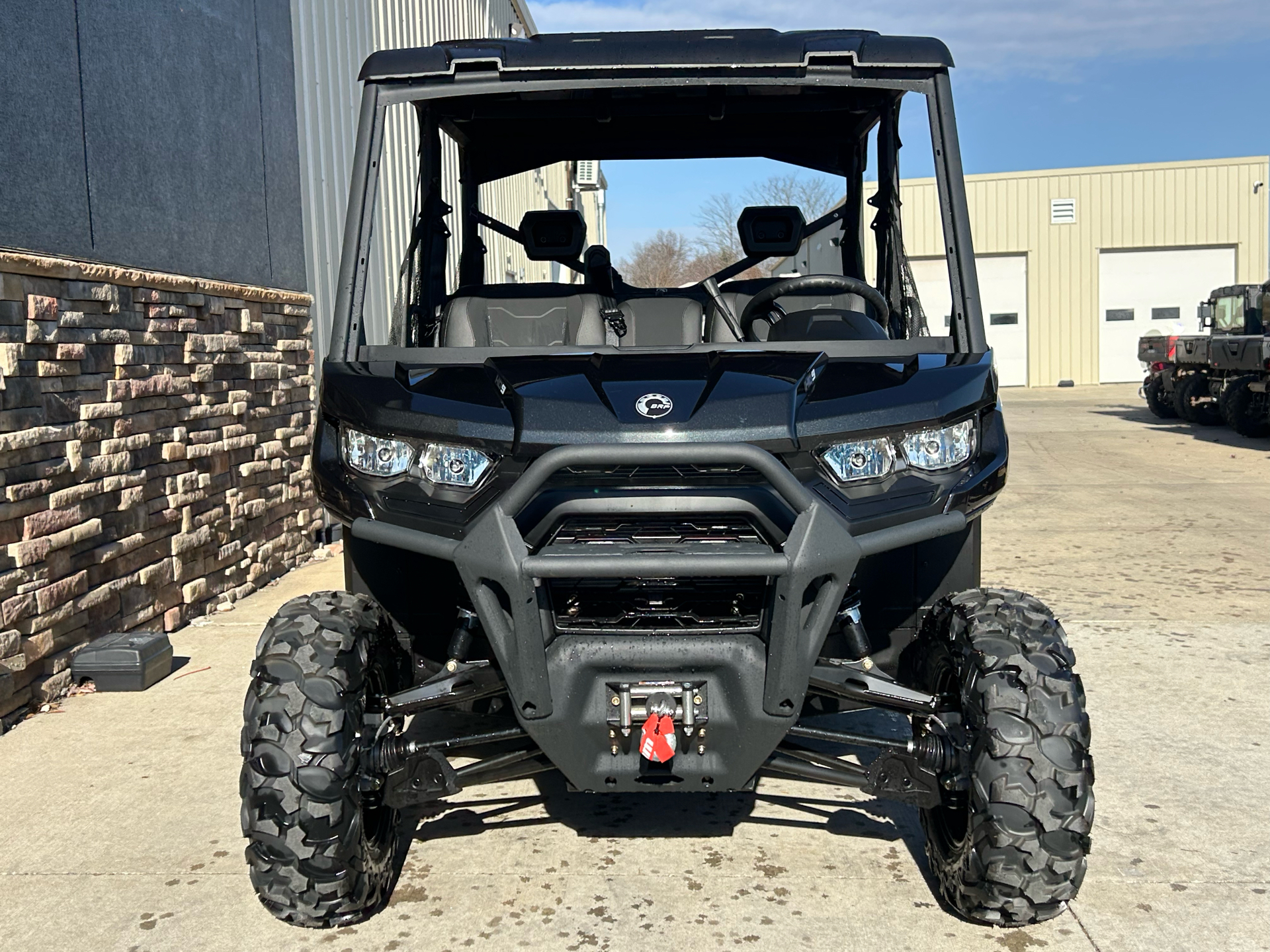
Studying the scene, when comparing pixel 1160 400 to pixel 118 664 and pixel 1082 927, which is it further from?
pixel 1082 927

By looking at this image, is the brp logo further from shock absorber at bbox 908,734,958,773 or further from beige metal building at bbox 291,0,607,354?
beige metal building at bbox 291,0,607,354

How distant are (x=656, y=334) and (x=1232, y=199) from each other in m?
Answer: 31.2

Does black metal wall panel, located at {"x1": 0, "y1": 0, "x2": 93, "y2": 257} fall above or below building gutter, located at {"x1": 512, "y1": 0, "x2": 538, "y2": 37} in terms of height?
below

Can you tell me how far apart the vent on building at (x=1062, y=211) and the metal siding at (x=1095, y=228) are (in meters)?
0.11

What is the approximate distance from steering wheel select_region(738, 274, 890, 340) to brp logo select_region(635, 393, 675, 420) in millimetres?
1113

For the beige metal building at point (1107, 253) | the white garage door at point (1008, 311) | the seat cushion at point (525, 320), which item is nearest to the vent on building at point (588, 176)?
the seat cushion at point (525, 320)

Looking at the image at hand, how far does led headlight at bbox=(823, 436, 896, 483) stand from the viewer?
2.77m

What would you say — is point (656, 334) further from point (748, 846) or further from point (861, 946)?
point (861, 946)

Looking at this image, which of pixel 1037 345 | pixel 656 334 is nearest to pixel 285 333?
pixel 656 334

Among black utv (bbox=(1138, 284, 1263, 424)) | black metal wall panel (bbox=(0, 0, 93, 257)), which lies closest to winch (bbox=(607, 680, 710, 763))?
black metal wall panel (bbox=(0, 0, 93, 257))

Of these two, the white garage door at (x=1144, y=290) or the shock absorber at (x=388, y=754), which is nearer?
the shock absorber at (x=388, y=754)

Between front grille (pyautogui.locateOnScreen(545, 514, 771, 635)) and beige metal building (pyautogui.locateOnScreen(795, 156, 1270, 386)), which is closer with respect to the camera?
front grille (pyautogui.locateOnScreen(545, 514, 771, 635))

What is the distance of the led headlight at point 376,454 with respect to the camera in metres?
2.89

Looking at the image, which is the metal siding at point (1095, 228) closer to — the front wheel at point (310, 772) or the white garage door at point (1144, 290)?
the white garage door at point (1144, 290)
